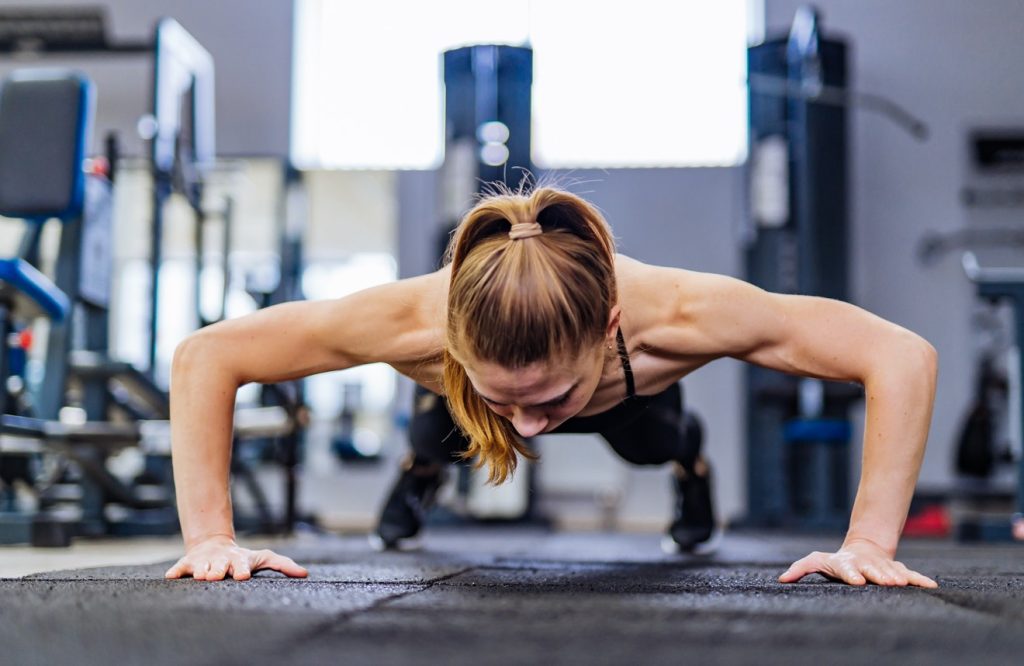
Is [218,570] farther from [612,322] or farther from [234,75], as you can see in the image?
[234,75]

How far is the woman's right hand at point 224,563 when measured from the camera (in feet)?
4.39

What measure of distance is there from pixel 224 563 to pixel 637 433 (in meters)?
0.81

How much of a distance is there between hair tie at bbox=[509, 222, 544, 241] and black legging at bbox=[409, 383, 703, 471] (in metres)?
0.62

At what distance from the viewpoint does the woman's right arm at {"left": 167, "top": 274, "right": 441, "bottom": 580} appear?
4.59 feet

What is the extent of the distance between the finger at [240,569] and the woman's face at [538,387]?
1.29 feet

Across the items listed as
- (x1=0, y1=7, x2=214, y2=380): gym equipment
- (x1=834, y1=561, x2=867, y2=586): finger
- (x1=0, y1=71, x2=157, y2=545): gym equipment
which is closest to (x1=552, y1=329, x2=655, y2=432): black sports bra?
(x1=834, y1=561, x2=867, y2=586): finger

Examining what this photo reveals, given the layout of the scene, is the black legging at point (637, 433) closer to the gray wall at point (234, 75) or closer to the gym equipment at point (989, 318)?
the gym equipment at point (989, 318)

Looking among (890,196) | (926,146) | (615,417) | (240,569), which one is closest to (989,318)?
(890,196)

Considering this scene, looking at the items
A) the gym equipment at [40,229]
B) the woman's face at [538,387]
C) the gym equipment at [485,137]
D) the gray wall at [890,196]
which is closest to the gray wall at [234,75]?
the gray wall at [890,196]

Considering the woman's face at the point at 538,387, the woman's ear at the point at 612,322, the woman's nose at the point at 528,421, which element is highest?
the woman's ear at the point at 612,322

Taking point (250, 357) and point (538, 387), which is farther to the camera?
point (250, 357)

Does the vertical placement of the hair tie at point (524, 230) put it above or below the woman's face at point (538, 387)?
above

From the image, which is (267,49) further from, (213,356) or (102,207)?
(213,356)

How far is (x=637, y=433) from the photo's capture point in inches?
74.0
